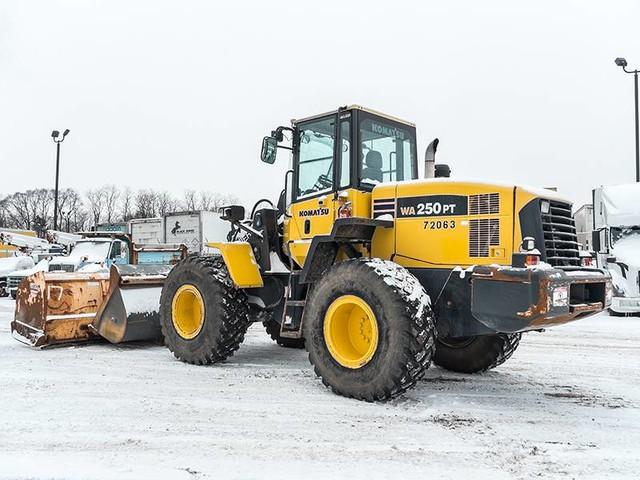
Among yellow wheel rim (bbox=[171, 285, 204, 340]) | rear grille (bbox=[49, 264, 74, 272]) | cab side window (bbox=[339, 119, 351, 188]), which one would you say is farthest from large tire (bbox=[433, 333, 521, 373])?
rear grille (bbox=[49, 264, 74, 272])

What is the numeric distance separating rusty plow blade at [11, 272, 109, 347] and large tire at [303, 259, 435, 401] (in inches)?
162

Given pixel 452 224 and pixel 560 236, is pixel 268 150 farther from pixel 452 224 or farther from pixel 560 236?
pixel 560 236

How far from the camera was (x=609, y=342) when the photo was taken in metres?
9.28

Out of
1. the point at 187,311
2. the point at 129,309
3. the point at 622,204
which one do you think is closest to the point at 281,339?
the point at 187,311

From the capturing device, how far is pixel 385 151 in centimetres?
651

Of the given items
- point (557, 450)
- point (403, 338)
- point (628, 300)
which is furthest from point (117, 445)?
point (628, 300)

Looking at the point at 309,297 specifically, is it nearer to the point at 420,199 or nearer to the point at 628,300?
the point at 420,199

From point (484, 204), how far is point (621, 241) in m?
10.5

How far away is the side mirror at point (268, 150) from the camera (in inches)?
251

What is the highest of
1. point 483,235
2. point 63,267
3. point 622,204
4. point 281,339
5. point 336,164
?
point 622,204

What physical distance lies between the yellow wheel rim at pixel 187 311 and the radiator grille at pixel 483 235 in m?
3.31

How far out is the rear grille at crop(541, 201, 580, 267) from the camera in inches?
203

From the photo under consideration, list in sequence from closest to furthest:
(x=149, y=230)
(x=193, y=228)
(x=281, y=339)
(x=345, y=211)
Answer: (x=345, y=211) → (x=281, y=339) → (x=193, y=228) → (x=149, y=230)

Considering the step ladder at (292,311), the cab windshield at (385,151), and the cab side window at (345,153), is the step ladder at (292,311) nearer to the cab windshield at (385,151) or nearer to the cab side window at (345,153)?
the cab side window at (345,153)
